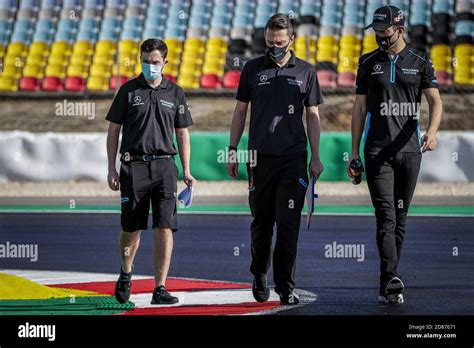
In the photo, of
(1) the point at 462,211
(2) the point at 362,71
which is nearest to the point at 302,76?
(2) the point at 362,71

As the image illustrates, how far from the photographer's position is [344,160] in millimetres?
21750

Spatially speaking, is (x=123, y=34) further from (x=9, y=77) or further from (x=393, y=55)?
(x=393, y=55)

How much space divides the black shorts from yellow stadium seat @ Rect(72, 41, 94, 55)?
21031mm

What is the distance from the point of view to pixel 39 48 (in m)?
30.5

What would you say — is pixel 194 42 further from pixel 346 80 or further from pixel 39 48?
pixel 346 80

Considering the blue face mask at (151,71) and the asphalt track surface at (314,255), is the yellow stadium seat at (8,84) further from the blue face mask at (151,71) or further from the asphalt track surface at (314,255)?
the blue face mask at (151,71)

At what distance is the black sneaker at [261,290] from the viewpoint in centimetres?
958

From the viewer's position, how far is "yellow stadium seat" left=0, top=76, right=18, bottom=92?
97.0ft

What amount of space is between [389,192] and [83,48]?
21461 millimetres

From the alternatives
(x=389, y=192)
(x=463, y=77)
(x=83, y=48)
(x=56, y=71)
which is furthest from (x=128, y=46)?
(x=389, y=192)

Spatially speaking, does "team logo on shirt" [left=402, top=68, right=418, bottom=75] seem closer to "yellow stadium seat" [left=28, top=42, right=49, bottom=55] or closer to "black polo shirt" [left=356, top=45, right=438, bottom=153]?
"black polo shirt" [left=356, top=45, right=438, bottom=153]

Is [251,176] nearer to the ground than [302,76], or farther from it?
nearer to the ground

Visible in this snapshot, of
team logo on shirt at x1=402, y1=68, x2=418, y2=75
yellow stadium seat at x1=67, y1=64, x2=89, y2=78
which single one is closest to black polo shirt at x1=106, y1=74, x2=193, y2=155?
team logo on shirt at x1=402, y1=68, x2=418, y2=75
